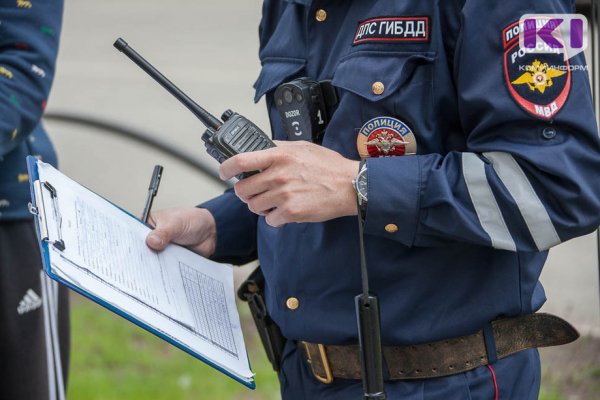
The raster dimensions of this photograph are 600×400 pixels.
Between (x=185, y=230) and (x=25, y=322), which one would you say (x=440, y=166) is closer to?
(x=185, y=230)

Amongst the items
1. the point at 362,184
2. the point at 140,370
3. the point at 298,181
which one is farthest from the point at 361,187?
the point at 140,370

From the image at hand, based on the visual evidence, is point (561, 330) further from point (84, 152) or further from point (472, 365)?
point (84, 152)

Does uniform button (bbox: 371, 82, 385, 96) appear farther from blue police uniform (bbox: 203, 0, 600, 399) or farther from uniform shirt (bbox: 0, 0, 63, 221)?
uniform shirt (bbox: 0, 0, 63, 221)

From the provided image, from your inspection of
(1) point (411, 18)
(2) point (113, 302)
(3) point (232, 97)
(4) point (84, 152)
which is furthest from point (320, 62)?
(3) point (232, 97)

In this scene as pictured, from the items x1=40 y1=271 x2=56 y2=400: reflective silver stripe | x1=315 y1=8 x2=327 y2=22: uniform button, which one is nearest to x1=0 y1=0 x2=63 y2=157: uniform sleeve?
x1=40 y1=271 x2=56 y2=400: reflective silver stripe

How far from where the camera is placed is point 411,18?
1.63 meters

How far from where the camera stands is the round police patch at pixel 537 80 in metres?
1.51

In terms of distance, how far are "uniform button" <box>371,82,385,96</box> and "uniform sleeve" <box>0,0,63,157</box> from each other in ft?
3.51

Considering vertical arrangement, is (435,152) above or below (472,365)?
above

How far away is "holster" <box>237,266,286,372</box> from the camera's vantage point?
6.61ft

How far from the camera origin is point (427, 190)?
5.16ft

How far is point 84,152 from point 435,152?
6.69 metres

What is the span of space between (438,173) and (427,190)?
0.03 m

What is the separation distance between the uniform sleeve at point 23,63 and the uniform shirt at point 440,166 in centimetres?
79
